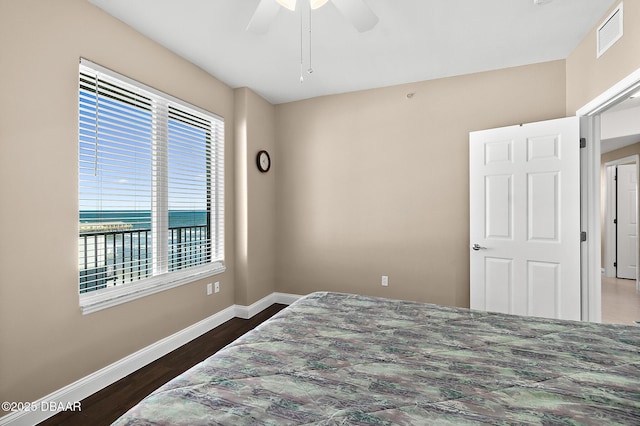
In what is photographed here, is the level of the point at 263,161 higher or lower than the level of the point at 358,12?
lower

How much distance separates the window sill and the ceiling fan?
211cm

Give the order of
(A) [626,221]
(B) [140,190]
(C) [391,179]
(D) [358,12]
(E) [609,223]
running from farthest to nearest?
(E) [609,223]
(A) [626,221]
(C) [391,179]
(B) [140,190]
(D) [358,12]

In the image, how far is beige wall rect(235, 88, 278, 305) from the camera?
134 inches

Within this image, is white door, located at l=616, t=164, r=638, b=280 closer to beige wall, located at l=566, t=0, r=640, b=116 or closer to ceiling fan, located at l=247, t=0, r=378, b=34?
beige wall, located at l=566, t=0, r=640, b=116

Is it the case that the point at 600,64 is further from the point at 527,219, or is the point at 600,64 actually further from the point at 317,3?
the point at 317,3

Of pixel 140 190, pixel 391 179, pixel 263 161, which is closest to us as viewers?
pixel 140 190

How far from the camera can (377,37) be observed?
243cm

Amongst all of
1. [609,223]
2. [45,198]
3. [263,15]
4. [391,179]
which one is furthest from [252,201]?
[609,223]

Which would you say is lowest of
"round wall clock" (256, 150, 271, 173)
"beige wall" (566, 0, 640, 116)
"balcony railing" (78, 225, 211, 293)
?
"balcony railing" (78, 225, 211, 293)

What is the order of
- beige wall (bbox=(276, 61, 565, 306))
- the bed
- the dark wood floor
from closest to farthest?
the bed → the dark wood floor → beige wall (bbox=(276, 61, 565, 306))

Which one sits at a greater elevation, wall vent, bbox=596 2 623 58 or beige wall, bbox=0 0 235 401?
wall vent, bbox=596 2 623 58

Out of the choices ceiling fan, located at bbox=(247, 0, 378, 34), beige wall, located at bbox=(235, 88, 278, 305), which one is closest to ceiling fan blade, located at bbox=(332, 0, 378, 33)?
ceiling fan, located at bbox=(247, 0, 378, 34)

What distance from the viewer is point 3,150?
1.62 meters

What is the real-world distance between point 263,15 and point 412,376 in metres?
2.04
